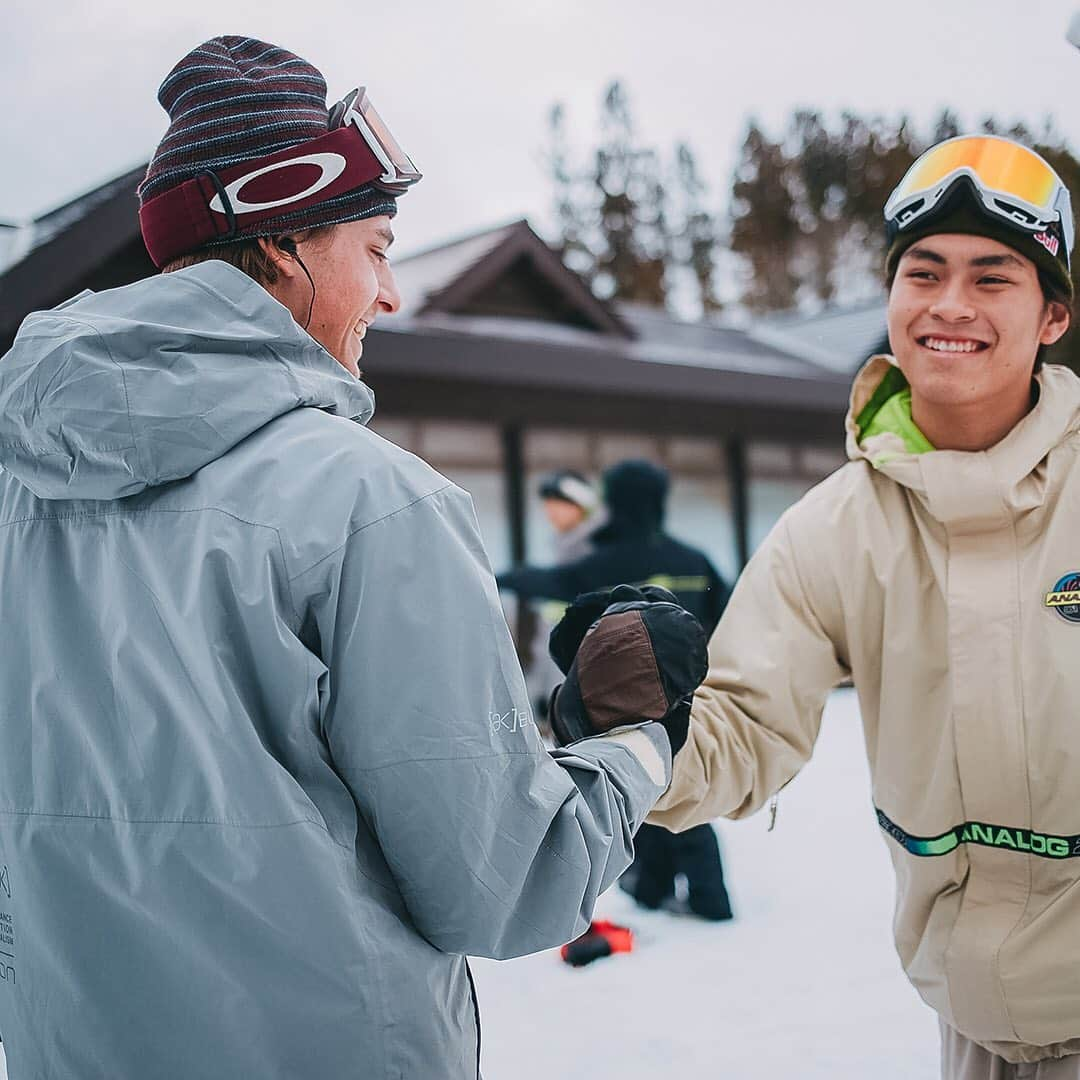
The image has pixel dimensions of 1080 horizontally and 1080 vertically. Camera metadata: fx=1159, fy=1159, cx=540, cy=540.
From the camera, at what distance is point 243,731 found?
107 cm

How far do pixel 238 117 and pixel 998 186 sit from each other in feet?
3.89

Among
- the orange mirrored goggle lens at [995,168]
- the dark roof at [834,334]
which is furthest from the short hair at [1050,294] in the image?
the dark roof at [834,334]

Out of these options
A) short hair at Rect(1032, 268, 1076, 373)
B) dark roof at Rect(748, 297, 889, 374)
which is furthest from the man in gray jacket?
dark roof at Rect(748, 297, 889, 374)

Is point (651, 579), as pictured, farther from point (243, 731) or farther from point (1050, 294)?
point (243, 731)

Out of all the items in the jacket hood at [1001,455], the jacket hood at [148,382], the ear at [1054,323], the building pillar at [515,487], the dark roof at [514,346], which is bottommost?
the building pillar at [515,487]

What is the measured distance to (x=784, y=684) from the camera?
191 cm

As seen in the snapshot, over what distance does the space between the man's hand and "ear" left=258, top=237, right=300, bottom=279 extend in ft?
1.99

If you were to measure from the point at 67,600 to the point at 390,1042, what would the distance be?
0.54 meters

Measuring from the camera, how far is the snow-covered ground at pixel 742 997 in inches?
134

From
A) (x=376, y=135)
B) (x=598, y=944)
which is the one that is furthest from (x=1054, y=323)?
(x=598, y=944)

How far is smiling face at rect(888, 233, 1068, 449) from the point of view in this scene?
186 centimetres

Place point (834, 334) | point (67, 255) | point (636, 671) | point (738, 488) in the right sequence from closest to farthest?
point (636, 671) → point (67, 255) → point (738, 488) → point (834, 334)

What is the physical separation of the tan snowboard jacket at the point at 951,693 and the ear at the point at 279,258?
92 centimetres

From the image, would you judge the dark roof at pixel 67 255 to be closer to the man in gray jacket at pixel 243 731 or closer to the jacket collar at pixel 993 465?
the jacket collar at pixel 993 465
